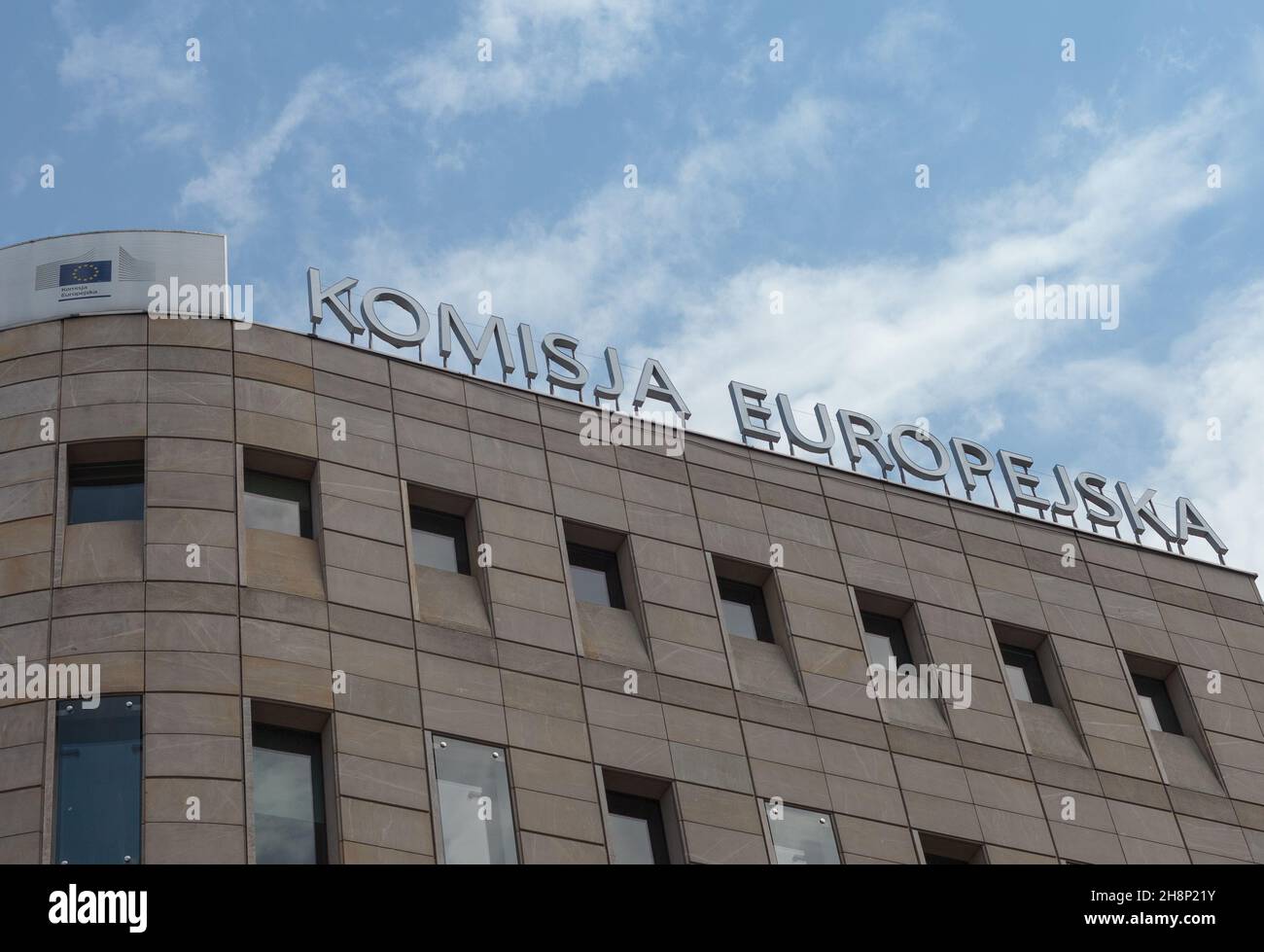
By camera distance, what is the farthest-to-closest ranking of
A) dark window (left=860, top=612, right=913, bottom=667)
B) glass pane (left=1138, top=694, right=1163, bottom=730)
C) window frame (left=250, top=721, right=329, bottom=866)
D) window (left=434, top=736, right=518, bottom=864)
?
glass pane (left=1138, top=694, right=1163, bottom=730)
dark window (left=860, top=612, right=913, bottom=667)
window (left=434, top=736, right=518, bottom=864)
window frame (left=250, top=721, right=329, bottom=866)

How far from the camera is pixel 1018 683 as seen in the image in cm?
4628

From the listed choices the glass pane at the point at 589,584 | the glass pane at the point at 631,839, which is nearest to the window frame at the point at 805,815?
the glass pane at the point at 631,839

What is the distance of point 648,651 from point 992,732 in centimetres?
869

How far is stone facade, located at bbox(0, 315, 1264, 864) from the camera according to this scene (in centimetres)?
3531

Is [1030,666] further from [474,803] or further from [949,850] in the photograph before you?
[474,803]

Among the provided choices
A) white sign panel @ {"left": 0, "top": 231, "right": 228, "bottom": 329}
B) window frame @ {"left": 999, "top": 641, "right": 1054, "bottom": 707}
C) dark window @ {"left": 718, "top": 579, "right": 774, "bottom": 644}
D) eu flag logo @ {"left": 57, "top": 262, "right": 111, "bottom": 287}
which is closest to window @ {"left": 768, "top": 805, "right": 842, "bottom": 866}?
dark window @ {"left": 718, "top": 579, "right": 774, "bottom": 644}

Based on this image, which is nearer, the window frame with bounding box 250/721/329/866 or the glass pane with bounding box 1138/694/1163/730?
the window frame with bounding box 250/721/329/866

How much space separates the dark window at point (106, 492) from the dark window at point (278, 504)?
7.26 feet

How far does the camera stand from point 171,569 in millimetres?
36469

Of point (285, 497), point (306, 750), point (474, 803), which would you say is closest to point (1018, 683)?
point (474, 803)

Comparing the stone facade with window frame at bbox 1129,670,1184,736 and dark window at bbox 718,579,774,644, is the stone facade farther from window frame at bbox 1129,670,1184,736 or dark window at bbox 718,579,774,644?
window frame at bbox 1129,670,1184,736
